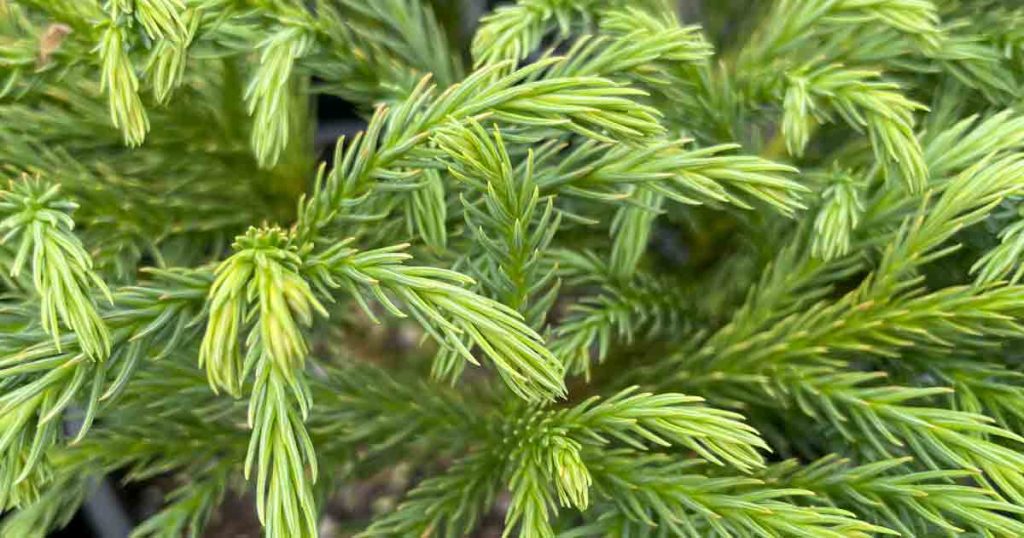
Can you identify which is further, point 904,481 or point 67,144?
point 67,144

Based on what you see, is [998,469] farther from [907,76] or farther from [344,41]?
[344,41]

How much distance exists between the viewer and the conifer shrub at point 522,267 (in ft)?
1.79

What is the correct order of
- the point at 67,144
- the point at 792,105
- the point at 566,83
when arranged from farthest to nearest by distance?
the point at 67,144 < the point at 792,105 < the point at 566,83

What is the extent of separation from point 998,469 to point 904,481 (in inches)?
2.2

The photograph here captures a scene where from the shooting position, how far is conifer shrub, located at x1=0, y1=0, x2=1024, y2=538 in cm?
54

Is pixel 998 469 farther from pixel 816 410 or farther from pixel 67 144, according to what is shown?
pixel 67 144

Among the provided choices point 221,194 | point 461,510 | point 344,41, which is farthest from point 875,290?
point 221,194

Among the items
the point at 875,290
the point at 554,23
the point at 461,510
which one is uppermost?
the point at 554,23

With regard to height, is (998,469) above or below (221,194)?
below

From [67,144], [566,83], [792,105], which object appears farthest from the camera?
[67,144]

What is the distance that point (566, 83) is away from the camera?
550mm

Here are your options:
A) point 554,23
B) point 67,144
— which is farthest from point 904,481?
point 67,144

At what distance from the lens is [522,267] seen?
60 centimetres

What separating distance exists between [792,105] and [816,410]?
242 millimetres
